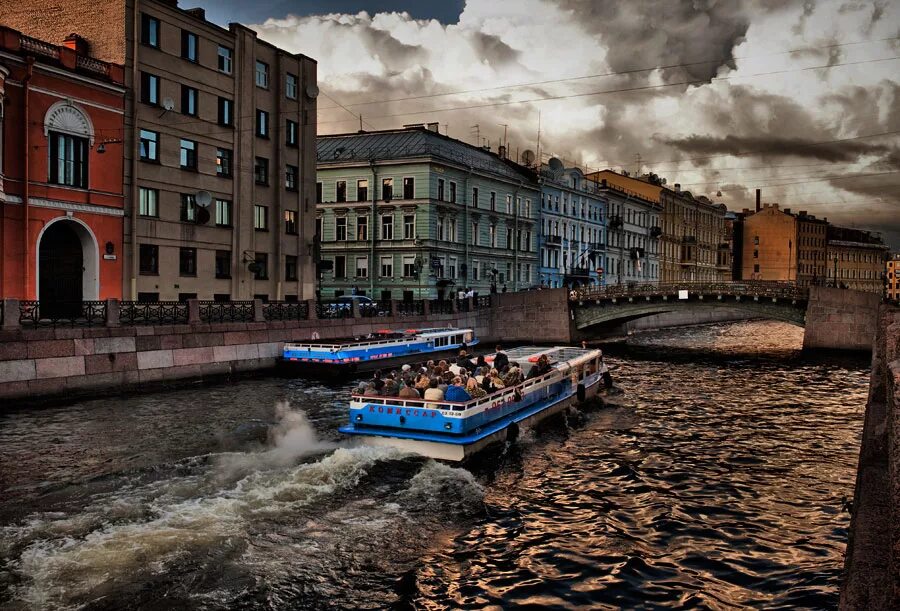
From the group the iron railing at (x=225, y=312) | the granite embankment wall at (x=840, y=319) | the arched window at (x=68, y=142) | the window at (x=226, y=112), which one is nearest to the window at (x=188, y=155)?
the window at (x=226, y=112)

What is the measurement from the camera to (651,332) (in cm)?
6275

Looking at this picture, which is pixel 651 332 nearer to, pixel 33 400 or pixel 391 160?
pixel 391 160

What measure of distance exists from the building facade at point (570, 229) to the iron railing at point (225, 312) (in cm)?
3839

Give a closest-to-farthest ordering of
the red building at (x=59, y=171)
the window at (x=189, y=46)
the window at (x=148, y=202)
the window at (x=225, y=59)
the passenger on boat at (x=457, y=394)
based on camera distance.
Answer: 1. the passenger on boat at (x=457, y=394)
2. the red building at (x=59, y=171)
3. the window at (x=148, y=202)
4. the window at (x=189, y=46)
5. the window at (x=225, y=59)

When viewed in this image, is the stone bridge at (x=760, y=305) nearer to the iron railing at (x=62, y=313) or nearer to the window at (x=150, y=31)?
the window at (x=150, y=31)

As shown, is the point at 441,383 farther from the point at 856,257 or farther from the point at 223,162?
the point at 856,257

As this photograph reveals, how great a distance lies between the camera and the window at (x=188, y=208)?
33.5 metres

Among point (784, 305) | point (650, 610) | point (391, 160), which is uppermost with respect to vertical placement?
point (391, 160)

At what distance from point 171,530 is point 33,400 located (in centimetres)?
1332

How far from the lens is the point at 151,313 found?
26.2 m

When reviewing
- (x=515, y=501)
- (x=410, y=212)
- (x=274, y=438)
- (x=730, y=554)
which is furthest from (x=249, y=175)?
(x=730, y=554)

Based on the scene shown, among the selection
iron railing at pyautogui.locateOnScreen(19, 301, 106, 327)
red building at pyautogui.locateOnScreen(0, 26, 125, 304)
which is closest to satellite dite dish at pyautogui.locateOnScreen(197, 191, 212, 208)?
red building at pyautogui.locateOnScreen(0, 26, 125, 304)

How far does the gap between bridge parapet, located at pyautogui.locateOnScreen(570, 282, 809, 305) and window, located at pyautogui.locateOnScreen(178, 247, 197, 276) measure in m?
25.8

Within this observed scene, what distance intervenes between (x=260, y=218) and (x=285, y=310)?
7852 millimetres
